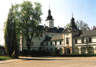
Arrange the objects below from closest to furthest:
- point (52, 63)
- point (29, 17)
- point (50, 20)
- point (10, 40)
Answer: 1. point (52, 63)
2. point (10, 40)
3. point (29, 17)
4. point (50, 20)

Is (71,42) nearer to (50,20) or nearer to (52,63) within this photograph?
(50,20)

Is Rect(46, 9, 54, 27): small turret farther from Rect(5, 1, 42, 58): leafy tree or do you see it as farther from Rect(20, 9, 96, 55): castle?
Rect(5, 1, 42, 58): leafy tree

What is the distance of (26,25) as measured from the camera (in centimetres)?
5359

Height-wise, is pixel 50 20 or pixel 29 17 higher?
pixel 50 20

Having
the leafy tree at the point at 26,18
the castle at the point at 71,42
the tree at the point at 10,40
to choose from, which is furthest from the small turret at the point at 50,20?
the tree at the point at 10,40

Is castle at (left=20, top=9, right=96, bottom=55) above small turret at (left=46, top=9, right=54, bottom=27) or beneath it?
beneath

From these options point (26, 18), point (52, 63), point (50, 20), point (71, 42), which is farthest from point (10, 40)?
point (50, 20)

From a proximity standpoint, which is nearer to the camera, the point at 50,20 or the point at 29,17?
the point at 29,17

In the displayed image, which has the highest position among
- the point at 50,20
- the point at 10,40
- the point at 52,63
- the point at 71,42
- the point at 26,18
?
the point at 50,20

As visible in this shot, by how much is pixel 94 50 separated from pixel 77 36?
746 cm

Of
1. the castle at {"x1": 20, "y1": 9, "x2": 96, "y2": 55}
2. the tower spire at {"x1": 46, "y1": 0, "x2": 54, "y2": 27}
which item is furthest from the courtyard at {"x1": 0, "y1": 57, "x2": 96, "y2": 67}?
the tower spire at {"x1": 46, "y1": 0, "x2": 54, "y2": 27}

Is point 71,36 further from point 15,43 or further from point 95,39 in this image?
point 15,43

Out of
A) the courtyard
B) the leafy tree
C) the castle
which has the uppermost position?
the leafy tree

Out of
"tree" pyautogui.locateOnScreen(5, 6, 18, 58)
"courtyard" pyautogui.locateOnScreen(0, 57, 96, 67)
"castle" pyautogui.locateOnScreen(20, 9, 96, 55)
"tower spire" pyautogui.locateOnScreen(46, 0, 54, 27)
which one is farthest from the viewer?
"tower spire" pyautogui.locateOnScreen(46, 0, 54, 27)
